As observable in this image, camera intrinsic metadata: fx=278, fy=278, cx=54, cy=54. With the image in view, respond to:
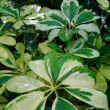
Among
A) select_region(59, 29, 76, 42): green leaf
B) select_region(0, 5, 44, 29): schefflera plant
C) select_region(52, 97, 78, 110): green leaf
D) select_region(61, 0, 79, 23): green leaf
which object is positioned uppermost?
select_region(61, 0, 79, 23): green leaf

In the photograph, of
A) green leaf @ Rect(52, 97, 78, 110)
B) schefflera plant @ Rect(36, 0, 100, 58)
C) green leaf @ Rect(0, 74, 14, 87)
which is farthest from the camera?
schefflera plant @ Rect(36, 0, 100, 58)

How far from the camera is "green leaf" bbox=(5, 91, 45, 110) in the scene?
0.74 m

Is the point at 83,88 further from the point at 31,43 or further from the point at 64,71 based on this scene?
the point at 31,43

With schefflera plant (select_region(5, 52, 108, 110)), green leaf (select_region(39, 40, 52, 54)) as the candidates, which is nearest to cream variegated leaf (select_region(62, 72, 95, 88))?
schefflera plant (select_region(5, 52, 108, 110))

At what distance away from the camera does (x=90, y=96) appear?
0.77m

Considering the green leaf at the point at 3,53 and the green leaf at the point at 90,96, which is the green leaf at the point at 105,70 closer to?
the green leaf at the point at 90,96

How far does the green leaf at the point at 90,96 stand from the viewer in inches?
29.5

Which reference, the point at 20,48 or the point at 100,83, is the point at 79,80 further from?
the point at 20,48

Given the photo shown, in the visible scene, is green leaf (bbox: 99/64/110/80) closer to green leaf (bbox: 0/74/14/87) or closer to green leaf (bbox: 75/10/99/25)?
green leaf (bbox: 75/10/99/25)

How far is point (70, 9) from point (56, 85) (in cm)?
34

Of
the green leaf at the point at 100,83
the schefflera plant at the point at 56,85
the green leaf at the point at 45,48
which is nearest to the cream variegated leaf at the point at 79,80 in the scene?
the schefflera plant at the point at 56,85

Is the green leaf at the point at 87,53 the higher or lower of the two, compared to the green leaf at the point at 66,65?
higher

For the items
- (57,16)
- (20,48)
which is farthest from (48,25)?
(20,48)

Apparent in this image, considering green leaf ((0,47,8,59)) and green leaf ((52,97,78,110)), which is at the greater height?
green leaf ((0,47,8,59))
